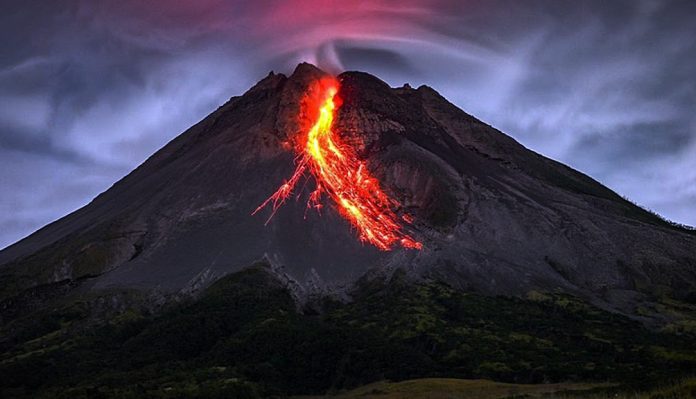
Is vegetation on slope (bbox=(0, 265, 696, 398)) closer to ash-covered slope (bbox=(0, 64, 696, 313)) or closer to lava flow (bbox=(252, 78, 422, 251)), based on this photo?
ash-covered slope (bbox=(0, 64, 696, 313))

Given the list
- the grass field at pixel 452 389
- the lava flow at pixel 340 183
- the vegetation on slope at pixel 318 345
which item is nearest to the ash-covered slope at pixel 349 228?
the lava flow at pixel 340 183

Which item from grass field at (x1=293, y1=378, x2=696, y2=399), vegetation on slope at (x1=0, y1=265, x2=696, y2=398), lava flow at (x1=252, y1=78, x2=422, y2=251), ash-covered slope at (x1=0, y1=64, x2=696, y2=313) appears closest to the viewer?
grass field at (x1=293, y1=378, x2=696, y2=399)

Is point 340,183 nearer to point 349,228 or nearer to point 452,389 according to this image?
point 349,228

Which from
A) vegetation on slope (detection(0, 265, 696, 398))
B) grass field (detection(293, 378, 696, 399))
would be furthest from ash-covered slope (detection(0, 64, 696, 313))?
grass field (detection(293, 378, 696, 399))

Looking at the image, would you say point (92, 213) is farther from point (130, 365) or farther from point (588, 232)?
point (588, 232)

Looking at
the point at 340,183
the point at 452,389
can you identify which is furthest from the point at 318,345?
the point at 340,183

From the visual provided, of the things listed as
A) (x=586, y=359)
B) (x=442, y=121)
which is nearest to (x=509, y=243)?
(x=586, y=359)
